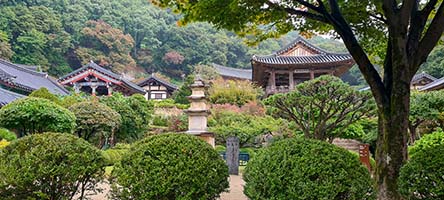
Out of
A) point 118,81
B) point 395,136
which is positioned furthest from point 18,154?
point 118,81

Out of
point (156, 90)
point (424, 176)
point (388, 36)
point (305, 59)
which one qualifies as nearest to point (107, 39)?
point (156, 90)

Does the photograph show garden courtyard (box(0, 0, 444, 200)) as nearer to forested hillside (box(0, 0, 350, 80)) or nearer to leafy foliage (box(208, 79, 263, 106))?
leafy foliage (box(208, 79, 263, 106))

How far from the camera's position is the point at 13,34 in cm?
3488

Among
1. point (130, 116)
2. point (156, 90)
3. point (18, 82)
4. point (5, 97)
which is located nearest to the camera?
point (5, 97)

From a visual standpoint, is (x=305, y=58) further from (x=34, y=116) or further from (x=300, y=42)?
(x=34, y=116)

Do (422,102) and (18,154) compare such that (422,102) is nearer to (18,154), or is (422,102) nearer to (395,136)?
(395,136)

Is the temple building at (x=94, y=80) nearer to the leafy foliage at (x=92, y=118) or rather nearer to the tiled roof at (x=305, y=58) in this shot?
the tiled roof at (x=305, y=58)

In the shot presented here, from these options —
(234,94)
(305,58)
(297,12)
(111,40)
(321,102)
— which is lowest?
(321,102)

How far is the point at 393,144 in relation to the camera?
4.10m

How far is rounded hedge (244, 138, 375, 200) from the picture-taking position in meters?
3.47

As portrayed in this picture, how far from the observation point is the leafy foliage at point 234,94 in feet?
80.9

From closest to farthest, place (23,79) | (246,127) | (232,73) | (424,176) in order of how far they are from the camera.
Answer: (424,176), (246,127), (23,79), (232,73)

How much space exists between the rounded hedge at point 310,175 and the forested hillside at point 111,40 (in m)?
24.0

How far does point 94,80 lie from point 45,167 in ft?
87.1
